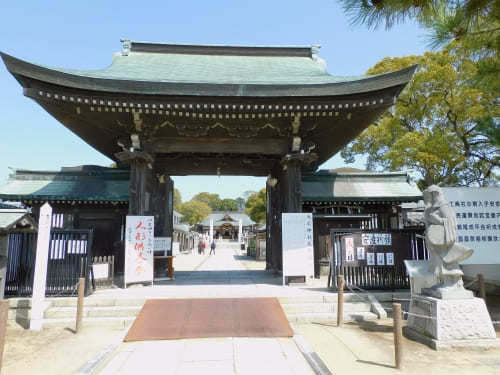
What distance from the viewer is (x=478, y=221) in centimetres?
773

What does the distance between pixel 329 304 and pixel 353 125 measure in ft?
19.3

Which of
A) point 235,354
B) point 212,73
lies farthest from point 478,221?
point 212,73

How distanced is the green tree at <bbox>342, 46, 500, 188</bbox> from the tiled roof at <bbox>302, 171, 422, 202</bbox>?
4.10 metres

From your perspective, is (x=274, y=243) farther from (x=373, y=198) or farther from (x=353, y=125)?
(x=353, y=125)

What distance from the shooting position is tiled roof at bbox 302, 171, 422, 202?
38.0 feet

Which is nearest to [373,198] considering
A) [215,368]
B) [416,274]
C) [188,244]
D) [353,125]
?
[353,125]

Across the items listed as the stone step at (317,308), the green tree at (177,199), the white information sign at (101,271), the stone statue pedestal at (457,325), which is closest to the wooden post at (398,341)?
the stone statue pedestal at (457,325)

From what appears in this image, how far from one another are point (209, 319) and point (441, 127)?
16.9 metres

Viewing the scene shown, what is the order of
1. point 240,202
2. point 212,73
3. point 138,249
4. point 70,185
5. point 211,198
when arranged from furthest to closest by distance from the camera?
point 240,202 < point 211,198 < point 70,185 < point 212,73 < point 138,249

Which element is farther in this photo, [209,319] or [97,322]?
[97,322]

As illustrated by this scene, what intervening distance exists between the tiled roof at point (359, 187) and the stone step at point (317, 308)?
449 centimetres

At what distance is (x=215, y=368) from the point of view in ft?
14.8

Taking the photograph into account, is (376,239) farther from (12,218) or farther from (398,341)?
(12,218)

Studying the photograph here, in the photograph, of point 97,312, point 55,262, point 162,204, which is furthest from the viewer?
point 162,204
